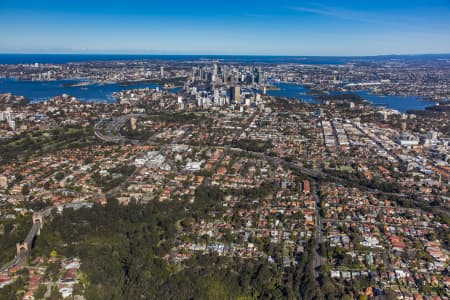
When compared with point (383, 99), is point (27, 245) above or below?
below

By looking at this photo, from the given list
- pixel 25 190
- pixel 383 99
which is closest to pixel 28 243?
pixel 25 190

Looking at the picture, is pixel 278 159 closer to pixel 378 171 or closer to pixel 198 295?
pixel 378 171

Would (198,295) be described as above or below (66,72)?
below

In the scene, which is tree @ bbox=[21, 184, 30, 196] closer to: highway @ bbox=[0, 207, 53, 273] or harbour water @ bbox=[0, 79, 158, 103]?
highway @ bbox=[0, 207, 53, 273]

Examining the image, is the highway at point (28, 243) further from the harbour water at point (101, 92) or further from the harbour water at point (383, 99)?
the harbour water at point (383, 99)

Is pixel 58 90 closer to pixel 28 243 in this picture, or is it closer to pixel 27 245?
pixel 28 243

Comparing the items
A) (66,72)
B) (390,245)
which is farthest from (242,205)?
(66,72)

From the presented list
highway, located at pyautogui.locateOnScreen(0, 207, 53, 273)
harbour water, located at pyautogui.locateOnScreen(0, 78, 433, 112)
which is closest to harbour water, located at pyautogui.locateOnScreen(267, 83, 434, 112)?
harbour water, located at pyautogui.locateOnScreen(0, 78, 433, 112)

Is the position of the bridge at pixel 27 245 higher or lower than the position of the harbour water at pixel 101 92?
lower

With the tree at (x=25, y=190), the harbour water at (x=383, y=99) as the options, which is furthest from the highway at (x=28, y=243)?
the harbour water at (x=383, y=99)
